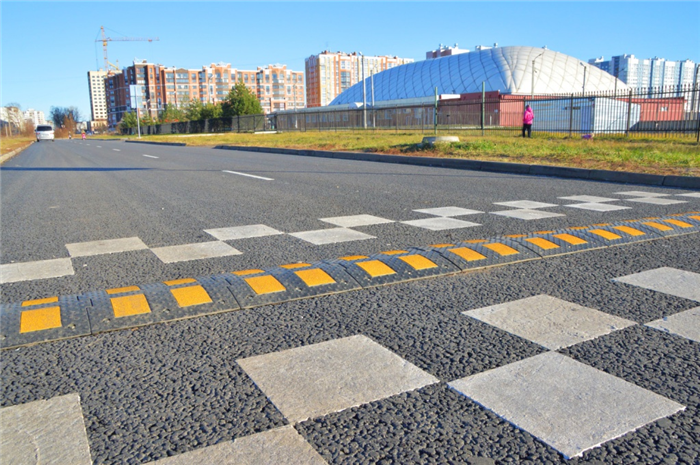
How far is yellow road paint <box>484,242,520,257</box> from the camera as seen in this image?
4.18m

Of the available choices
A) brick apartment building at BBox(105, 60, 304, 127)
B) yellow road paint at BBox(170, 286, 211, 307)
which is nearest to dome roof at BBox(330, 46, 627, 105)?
yellow road paint at BBox(170, 286, 211, 307)

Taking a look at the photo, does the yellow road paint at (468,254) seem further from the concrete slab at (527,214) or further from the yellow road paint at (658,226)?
the yellow road paint at (658,226)

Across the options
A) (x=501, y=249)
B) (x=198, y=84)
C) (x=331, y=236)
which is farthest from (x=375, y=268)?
(x=198, y=84)

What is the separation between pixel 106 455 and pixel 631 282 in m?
3.12

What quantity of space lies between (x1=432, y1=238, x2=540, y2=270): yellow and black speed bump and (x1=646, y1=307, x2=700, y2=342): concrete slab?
1251 millimetres

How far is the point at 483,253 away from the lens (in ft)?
13.6

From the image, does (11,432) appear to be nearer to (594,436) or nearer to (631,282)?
(594,436)

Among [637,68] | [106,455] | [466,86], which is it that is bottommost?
[106,455]

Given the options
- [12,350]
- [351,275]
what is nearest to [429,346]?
[351,275]

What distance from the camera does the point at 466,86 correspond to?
7300 cm

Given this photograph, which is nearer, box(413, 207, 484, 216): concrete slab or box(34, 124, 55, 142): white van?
box(413, 207, 484, 216): concrete slab

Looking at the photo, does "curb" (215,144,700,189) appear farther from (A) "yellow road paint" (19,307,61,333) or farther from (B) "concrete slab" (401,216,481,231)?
(A) "yellow road paint" (19,307,61,333)

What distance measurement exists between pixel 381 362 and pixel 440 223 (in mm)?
3398

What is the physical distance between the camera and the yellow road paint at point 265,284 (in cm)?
336
